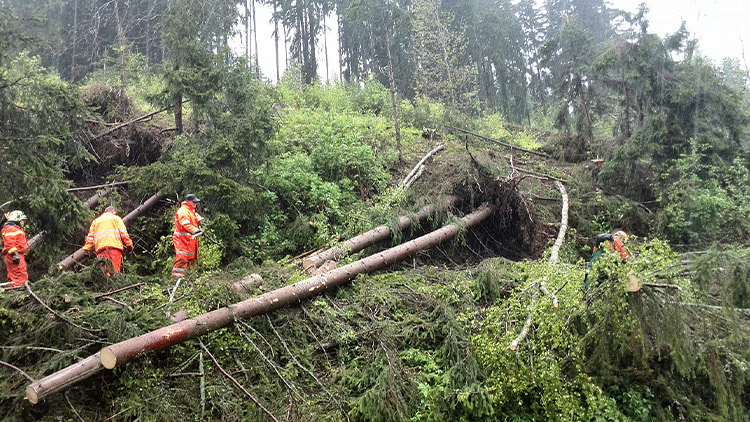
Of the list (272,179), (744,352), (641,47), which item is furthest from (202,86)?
(641,47)

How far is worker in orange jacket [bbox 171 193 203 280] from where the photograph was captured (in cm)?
712

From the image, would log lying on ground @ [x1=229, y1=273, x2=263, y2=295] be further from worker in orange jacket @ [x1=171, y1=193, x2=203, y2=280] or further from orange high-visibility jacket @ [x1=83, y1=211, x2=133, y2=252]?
orange high-visibility jacket @ [x1=83, y1=211, x2=133, y2=252]

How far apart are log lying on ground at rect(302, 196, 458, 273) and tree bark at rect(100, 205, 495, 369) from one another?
1.93 ft

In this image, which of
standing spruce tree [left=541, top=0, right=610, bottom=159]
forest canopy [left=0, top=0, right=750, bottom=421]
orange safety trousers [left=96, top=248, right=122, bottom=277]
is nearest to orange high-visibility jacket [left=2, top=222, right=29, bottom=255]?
forest canopy [left=0, top=0, right=750, bottom=421]

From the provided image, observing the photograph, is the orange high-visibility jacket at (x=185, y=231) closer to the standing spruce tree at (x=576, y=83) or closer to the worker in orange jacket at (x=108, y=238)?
the worker in orange jacket at (x=108, y=238)

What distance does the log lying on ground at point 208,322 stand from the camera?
3637 mm

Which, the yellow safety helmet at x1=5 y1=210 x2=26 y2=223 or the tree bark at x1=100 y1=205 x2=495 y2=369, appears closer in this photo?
the tree bark at x1=100 y1=205 x2=495 y2=369

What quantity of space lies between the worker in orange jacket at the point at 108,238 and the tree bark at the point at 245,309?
3.12m

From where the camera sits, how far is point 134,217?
878 centimetres

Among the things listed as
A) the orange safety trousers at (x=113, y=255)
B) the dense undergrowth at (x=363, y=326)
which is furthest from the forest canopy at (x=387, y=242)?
the orange safety trousers at (x=113, y=255)

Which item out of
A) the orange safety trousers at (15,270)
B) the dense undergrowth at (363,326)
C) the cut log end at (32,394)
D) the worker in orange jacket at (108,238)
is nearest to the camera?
the cut log end at (32,394)

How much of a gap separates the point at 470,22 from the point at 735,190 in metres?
24.7

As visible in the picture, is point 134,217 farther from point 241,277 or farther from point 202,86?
point 241,277

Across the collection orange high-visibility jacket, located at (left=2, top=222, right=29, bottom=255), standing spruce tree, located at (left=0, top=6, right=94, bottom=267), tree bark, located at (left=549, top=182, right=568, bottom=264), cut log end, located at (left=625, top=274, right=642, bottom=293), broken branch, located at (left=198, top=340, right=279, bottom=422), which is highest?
standing spruce tree, located at (left=0, top=6, right=94, bottom=267)
